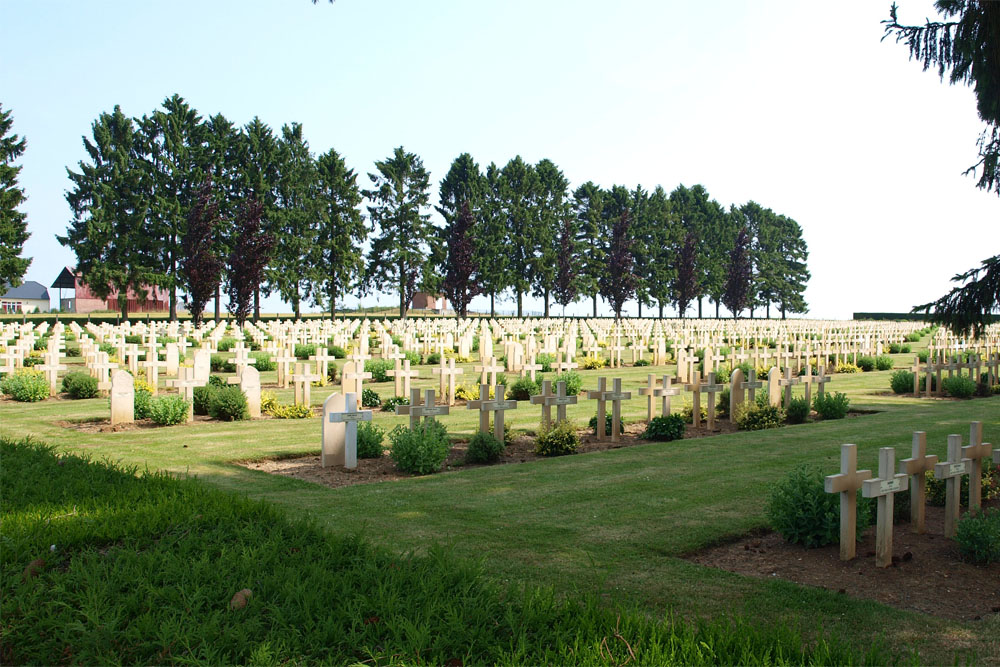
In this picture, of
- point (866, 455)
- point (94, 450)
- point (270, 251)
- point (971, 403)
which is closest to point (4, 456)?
point (94, 450)

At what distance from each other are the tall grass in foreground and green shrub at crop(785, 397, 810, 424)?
9.59 metres

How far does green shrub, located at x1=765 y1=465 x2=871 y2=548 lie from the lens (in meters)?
5.72

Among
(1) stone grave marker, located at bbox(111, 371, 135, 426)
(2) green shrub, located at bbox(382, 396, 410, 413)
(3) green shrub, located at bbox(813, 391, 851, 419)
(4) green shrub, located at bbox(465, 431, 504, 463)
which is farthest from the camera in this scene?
(2) green shrub, located at bbox(382, 396, 410, 413)

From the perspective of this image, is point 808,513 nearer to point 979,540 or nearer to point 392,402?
point 979,540

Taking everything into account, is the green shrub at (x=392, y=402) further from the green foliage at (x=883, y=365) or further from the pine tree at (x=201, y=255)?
the pine tree at (x=201, y=255)

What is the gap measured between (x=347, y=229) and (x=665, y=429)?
4883 cm

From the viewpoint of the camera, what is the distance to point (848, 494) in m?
5.43

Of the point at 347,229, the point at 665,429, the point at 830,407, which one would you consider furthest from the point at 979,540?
the point at 347,229

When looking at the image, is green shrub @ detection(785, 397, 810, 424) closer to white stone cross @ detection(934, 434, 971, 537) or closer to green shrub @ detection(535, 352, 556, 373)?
white stone cross @ detection(934, 434, 971, 537)

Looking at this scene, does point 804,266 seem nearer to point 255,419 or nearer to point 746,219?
point 746,219

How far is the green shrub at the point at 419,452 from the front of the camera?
878 centimetres

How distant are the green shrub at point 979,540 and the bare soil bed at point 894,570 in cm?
6

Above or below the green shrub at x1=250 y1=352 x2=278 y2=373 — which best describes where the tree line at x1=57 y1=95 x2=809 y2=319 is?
above

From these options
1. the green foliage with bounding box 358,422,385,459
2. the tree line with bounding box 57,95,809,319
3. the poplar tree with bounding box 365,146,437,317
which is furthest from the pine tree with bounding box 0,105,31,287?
the green foliage with bounding box 358,422,385,459
